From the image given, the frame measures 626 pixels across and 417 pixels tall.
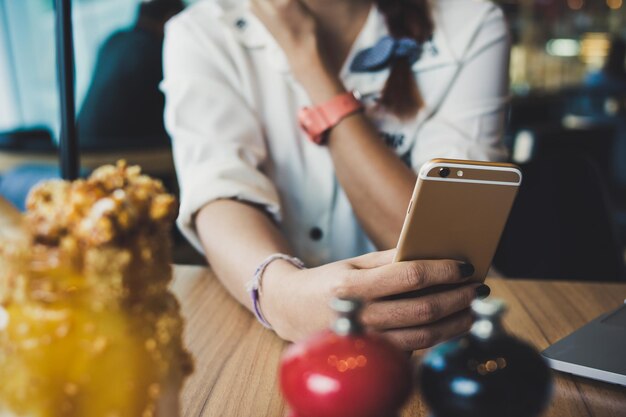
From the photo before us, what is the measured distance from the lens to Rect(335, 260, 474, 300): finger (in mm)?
541

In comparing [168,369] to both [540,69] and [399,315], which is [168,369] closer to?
[399,315]

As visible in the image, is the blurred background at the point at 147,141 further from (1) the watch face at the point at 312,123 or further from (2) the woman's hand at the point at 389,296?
(2) the woman's hand at the point at 389,296

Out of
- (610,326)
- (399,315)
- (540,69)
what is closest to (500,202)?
(399,315)

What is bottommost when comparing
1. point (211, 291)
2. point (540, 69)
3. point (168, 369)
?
point (540, 69)

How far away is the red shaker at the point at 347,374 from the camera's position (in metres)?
0.28

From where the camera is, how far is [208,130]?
96 centimetres

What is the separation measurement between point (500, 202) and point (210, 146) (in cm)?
51

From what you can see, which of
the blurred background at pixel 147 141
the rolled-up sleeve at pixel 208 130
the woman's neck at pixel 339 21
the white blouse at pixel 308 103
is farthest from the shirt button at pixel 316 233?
the blurred background at pixel 147 141

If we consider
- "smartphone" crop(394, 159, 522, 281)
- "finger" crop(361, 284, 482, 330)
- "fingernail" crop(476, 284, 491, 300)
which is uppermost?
"smartphone" crop(394, 159, 522, 281)

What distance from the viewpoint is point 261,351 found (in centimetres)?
67

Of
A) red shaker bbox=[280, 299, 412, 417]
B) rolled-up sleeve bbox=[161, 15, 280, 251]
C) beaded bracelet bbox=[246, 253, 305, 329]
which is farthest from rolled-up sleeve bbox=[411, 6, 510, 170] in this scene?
red shaker bbox=[280, 299, 412, 417]

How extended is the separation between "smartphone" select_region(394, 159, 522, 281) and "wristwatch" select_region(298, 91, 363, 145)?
1.37 ft

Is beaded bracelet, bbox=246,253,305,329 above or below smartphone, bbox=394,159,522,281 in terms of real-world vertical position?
below

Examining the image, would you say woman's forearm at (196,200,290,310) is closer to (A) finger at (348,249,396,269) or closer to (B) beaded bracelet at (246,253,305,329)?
(B) beaded bracelet at (246,253,305,329)
